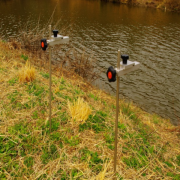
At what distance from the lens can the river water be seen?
806 centimetres

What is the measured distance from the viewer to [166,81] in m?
9.05

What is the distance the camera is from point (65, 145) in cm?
314

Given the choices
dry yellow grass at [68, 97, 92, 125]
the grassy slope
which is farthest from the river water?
dry yellow grass at [68, 97, 92, 125]

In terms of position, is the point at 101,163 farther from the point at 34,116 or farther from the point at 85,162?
the point at 34,116

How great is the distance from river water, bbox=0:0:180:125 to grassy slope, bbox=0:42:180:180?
3.19 m

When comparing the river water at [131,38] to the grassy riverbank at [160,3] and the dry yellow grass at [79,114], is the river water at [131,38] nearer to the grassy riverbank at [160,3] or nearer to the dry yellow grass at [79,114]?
the grassy riverbank at [160,3]

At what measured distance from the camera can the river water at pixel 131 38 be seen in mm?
8062

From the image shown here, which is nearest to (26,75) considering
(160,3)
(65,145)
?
(65,145)

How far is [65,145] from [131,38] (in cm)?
1246

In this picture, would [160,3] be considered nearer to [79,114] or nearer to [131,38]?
[131,38]

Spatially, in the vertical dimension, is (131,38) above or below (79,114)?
below

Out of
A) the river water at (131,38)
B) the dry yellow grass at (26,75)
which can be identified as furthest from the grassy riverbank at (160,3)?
the dry yellow grass at (26,75)

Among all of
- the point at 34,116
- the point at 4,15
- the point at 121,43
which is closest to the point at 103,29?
the point at 121,43

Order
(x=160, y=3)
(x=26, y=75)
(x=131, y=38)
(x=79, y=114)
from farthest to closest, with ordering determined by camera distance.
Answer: (x=160, y=3), (x=131, y=38), (x=26, y=75), (x=79, y=114)
